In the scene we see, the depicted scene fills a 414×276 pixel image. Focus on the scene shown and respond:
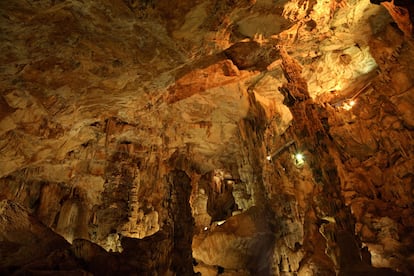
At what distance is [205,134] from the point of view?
1193 cm

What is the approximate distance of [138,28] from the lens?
5988 millimetres

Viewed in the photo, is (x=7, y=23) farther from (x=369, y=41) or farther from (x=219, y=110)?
(x=369, y=41)

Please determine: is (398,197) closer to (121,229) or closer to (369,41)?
(369,41)

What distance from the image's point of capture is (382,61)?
856 centimetres

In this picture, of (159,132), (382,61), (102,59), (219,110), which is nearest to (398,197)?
(382,61)

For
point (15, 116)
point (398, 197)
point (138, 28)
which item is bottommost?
point (398, 197)

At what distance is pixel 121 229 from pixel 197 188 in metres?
4.37

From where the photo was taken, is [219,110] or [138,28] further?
[219,110]

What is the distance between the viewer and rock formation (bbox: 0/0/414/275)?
5.59m

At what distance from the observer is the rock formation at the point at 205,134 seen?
18.4ft

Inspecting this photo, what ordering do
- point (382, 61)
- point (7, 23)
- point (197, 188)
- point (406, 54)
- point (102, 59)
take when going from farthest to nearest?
1. point (197, 188)
2. point (382, 61)
3. point (406, 54)
4. point (102, 59)
5. point (7, 23)

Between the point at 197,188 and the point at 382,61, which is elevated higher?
the point at 382,61

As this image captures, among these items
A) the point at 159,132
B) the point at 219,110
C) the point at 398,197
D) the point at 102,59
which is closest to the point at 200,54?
the point at 102,59

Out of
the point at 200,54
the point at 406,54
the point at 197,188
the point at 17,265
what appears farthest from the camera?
the point at 197,188
